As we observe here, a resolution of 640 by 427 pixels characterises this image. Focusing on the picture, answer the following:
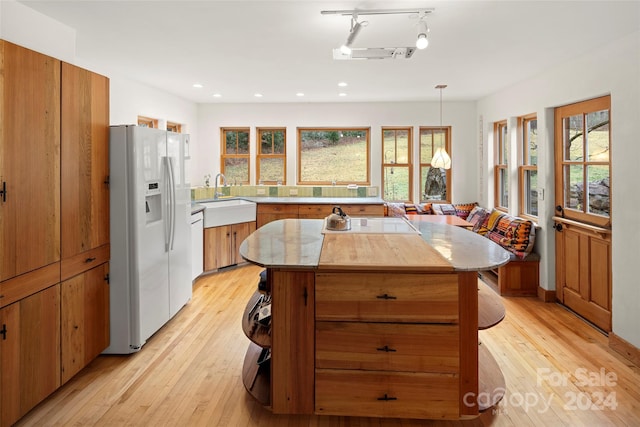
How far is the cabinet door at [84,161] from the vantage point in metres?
2.29

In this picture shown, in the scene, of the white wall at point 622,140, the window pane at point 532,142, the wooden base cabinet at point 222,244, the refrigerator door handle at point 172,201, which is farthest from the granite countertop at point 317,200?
the white wall at point 622,140

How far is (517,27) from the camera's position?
110 inches

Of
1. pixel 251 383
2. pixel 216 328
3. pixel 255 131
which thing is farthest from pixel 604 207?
pixel 255 131

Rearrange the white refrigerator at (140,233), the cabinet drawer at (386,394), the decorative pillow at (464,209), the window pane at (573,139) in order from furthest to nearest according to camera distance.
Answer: the decorative pillow at (464,209) < the window pane at (573,139) < the white refrigerator at (140,233) < the cabinet drawer at (386,394)

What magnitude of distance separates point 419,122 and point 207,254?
3827 mm

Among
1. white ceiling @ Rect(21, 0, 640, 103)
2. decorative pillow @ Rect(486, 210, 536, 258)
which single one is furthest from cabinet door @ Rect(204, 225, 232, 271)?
decorative pillow @ Rect(486, 210, 536, 258)

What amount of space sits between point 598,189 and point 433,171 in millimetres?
2946

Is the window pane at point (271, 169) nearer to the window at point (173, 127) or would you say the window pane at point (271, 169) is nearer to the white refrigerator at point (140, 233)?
the window at point (173, 127)

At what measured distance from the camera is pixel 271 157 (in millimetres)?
6348

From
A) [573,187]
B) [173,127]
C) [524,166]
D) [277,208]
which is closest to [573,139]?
[573,187]

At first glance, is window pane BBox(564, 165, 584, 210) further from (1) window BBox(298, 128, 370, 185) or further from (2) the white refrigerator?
(2) the white refrigerator

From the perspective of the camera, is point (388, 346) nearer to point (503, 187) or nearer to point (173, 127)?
point (503, 187)

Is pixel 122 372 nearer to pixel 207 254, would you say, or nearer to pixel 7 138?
pixel 7 138

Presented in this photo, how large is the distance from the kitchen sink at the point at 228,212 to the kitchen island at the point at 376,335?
297 cm
